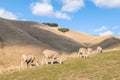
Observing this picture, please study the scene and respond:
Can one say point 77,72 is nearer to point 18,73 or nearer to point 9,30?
point 18,73

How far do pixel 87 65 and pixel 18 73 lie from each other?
5.99m

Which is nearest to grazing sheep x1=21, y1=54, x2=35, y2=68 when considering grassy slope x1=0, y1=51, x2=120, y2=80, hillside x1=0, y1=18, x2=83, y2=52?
grassy slope x1=0, y1=51, x2=120, y2=80

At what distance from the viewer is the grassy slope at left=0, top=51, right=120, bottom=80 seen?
26.5m

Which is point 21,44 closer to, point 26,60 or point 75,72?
point 26,60

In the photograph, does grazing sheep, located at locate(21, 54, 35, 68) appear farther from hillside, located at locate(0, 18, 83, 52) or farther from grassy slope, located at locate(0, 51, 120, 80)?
hillside, located at locate(0, 18, 83, 52)

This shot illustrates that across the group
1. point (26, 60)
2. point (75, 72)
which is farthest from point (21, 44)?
point (75, 72)

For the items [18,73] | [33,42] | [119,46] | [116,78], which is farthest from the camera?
[119,46]

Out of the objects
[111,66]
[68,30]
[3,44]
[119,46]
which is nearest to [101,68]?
[111,66]

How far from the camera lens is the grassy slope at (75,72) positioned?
87.0 ft

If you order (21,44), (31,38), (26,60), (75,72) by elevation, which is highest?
(31,38)

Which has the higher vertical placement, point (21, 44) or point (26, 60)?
point (21, 44)

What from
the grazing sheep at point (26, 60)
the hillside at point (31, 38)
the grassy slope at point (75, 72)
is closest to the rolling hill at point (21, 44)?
the hillside at point (31, 38)

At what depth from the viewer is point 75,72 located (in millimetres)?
28156

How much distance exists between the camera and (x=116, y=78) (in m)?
25.3
